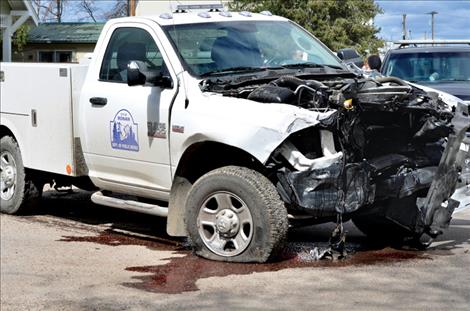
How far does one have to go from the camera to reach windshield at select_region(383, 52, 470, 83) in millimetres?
12031

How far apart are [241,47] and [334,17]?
24.0 m

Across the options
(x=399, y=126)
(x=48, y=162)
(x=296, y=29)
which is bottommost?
(x=48, y=162)

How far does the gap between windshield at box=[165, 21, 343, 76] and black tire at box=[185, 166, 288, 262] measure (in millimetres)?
1111

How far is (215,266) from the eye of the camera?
667 centimetres

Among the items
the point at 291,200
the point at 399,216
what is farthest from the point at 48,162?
the point at 399,216

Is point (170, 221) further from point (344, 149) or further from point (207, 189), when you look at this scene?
point (344, 149)

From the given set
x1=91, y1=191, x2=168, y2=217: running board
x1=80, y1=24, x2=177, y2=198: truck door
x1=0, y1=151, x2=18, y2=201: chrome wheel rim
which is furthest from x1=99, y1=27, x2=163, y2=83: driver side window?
x1=0, y1=151, x2=18, y2=201: chrome wheel rim

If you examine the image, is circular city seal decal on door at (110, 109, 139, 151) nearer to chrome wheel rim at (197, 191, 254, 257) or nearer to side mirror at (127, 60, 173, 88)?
side mirror at (127, 60, 173, 88)

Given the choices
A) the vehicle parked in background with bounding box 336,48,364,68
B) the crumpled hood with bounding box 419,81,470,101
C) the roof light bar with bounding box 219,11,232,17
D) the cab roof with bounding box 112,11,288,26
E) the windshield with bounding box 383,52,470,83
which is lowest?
the crumpled hood with bounding box 419,81,470,101

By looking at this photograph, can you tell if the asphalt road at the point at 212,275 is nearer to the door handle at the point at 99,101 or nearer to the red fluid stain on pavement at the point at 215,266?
the red fluid stain on pavement at the point at 215,266

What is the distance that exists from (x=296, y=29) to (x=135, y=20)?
1.68m

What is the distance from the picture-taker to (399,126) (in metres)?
6.62

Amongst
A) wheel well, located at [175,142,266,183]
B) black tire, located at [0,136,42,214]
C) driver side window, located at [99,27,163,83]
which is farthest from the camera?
black tire, located at [0,136,42,214]

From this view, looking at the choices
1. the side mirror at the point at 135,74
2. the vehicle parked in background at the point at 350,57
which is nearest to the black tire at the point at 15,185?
the side mirror at the point at 135,74
